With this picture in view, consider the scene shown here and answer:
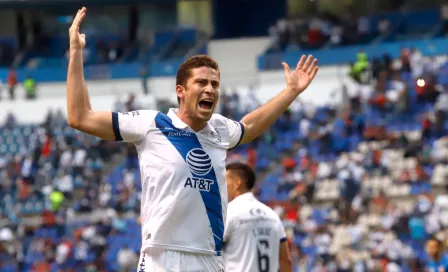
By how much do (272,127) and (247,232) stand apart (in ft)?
62.2

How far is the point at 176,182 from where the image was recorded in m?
6.80

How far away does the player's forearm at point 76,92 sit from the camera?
6.51m

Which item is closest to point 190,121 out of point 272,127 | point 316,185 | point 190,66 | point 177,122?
point 177,122

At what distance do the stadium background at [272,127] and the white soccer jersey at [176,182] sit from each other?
47.3ft

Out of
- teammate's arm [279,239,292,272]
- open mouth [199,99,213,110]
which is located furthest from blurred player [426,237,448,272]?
open mouth [199,99,213,110]

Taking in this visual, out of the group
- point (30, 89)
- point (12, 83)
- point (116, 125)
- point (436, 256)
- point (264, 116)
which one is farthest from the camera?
point (12, 83)

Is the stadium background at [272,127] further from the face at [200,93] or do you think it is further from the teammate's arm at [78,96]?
the teammate's arm at [78,96]

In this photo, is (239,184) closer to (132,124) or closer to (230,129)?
(230,129)

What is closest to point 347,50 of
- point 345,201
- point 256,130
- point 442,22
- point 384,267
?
point 442,22

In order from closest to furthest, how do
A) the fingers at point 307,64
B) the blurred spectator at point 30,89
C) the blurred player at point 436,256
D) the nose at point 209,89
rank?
the nose at point 209,89
the fingers at point 307,64
the blurred player at point 436,256
the blurred spectator at point 30,89

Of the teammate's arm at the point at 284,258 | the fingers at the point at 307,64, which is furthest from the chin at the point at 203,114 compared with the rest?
the teammate's arm at the point at 284,258

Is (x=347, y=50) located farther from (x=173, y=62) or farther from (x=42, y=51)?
(x=42, y=51)

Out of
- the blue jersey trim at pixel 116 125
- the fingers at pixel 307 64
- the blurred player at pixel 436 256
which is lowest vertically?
the blurred player at pixel 436 256

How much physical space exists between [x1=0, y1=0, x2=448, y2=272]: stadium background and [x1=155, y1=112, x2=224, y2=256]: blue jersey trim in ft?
47.2
